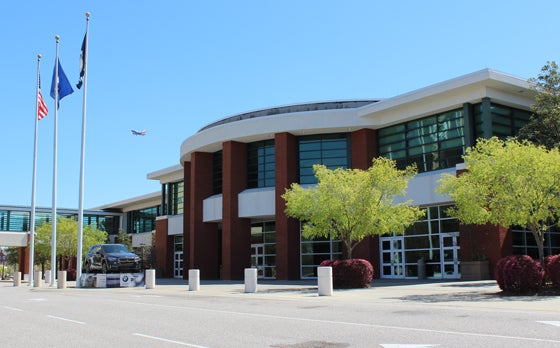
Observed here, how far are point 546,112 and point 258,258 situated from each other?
21.1 meters

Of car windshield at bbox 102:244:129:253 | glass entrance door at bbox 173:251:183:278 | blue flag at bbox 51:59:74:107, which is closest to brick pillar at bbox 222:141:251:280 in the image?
car windshield at bbox 102:244:129:253

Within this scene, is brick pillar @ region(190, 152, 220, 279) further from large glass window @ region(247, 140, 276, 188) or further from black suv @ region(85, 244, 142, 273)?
black suv @ region(85, 244, 142, 273)

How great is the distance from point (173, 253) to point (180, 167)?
23.6 feet

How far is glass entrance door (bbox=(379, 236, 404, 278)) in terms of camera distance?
111 ft

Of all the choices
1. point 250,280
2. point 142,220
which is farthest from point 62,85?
point 142,220

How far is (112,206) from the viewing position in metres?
69.9

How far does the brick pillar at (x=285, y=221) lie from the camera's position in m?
35.7

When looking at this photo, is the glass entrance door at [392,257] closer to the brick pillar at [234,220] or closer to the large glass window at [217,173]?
the brick pillar at [234,220]

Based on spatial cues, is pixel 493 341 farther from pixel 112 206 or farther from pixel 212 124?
pixel 112 206

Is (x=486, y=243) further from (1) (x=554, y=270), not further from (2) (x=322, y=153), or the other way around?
(2) (x=322, y=153)

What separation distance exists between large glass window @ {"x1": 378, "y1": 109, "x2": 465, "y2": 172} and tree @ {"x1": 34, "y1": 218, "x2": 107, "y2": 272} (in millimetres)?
31174

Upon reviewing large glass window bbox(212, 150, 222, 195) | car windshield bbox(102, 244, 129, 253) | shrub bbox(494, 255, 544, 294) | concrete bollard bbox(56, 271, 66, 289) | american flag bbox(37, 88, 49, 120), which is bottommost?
concrete bollard bbox(56, 271, 66, 289)

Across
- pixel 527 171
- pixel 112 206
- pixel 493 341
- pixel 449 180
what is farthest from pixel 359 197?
pixel 112 206

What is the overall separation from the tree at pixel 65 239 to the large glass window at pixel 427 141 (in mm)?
31174
